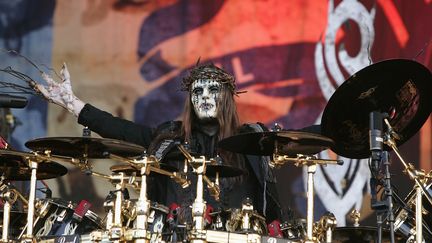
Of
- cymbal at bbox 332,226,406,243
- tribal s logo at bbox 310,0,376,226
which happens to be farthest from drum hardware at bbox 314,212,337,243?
tribal s logo at bbox 310,0,376,226

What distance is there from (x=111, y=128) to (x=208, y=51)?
1.89 meters

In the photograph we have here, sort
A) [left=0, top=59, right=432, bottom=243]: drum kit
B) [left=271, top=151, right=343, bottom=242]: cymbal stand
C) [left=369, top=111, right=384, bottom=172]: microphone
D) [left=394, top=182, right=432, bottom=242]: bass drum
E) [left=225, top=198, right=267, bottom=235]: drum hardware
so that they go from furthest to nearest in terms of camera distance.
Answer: [left=394, top=182, right=432, bottom=242]: bass drum < [left=225, top=198, right=267, bottom=235]: drum hardware < [left=271, top=151, right=343, bottom=242]: cymbal stand < [left=0, top=59, right=432, bottom=243]: drum kit < [left=369, top=111, right=384, bottom=172]: microphone

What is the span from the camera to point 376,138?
8297 millimetres

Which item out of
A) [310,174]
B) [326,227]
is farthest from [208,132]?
[310,174]

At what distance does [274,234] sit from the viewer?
30.2ft

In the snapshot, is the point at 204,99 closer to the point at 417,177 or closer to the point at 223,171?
the point at 223,171

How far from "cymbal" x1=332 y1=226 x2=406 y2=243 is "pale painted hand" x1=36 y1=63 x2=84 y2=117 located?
2.37 m

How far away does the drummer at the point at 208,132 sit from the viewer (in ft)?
33.3

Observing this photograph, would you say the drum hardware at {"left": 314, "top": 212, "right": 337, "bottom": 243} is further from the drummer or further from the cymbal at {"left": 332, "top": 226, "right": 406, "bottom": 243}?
the drummer

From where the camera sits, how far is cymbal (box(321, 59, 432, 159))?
27.6 ft

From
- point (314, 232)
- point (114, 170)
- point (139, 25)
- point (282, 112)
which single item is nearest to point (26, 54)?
point (139, 25)

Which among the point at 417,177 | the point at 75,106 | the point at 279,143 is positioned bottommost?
the point at 417,177

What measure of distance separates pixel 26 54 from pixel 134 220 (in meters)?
3.81

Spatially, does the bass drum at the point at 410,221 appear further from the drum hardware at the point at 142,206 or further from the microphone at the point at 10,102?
the microphone at the point at 10,102
